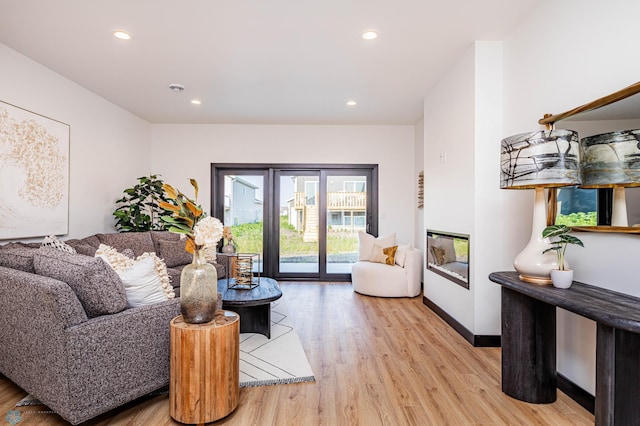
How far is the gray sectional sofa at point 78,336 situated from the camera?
1.72 m

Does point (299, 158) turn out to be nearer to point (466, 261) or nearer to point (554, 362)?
point (466, 261)

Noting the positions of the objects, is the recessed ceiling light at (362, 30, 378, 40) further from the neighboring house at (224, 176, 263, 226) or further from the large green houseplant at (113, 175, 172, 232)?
the neighboring house at (224, 176, 263, 226)

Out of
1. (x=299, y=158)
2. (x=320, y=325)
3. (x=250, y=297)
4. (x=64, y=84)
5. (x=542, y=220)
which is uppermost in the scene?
(x=64, y=84)

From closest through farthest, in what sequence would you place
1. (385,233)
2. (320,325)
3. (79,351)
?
1. (79,351)
2. (320,325)
3. (385,233)

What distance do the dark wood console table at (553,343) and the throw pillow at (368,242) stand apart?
10.4 ft

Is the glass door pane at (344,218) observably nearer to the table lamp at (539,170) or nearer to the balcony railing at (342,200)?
the balcony railing at (342,200)

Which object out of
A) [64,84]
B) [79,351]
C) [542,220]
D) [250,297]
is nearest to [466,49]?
[542,220]

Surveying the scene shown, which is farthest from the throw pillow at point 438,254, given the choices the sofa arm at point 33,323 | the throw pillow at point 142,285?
the sofa arm at point 33,323

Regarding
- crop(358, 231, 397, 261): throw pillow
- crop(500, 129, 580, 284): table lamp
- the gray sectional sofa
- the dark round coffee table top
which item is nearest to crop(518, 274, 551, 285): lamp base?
crop(500, 129, 580, 284): table lamp

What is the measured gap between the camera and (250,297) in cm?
303

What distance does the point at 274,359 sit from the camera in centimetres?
276

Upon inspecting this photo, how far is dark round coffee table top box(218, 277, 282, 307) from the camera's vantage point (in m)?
2.94

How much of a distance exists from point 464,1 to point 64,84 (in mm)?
4225

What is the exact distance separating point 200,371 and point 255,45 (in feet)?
8.97
